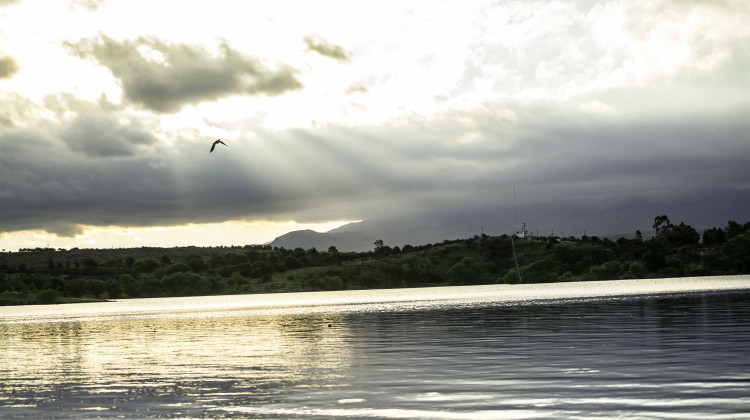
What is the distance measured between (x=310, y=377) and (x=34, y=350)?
4300 centimetres

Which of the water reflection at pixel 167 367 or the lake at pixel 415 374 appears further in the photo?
the water reflection at pixel 167 367

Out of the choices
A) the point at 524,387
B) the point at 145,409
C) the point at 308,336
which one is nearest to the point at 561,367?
the point at 524,387

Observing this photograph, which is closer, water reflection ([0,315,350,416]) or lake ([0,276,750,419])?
lake ([0,276,750,419])

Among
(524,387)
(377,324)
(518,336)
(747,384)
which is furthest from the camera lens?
(377,324)

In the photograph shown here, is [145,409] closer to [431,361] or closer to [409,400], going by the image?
[409,400]

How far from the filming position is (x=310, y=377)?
41812 millimetres

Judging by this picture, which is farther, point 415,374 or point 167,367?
point 167,367

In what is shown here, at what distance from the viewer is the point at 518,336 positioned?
62.6 metres

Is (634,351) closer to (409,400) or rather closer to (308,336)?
(409,400)

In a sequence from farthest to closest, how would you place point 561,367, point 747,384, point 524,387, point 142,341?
1. point 142,341
2. point 561,367
3. point 524,387
4. point 747,384

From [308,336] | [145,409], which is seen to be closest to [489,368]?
[145,409]

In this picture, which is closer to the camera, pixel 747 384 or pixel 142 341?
pixel 747 384

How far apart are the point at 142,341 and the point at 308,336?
689 inches

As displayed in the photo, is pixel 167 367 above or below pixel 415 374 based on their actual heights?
below
